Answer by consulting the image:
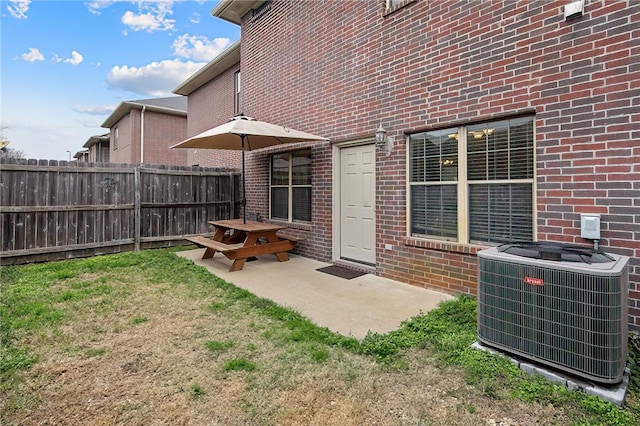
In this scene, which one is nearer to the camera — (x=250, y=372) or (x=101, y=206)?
(x=250, y=372)

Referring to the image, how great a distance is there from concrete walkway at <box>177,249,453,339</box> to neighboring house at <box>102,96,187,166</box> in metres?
13.5

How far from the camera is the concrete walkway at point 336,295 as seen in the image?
350 centimetres

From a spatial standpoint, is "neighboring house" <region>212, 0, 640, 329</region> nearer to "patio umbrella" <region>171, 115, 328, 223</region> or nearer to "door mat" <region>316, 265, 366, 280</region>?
"door mat" <region>316, 265, 366, 280</region>

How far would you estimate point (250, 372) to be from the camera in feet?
8.07

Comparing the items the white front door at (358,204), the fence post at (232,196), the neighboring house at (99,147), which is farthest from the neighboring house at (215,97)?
the neighboring house at (99,147)

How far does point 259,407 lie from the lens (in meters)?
2.05

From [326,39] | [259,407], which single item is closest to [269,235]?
[326,39]

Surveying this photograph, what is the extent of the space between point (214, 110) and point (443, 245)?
35.1 ft

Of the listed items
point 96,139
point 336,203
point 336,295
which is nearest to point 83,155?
point 96,139

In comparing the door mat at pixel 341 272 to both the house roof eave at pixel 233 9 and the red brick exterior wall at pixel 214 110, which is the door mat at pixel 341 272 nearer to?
the red brick exterior wall at pixel 214 110

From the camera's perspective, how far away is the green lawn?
200 cm

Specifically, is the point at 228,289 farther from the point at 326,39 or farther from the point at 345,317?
the point at 326,39

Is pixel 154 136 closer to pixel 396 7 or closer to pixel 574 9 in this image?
pixel 396 7

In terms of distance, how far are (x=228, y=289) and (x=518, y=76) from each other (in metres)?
4.43
